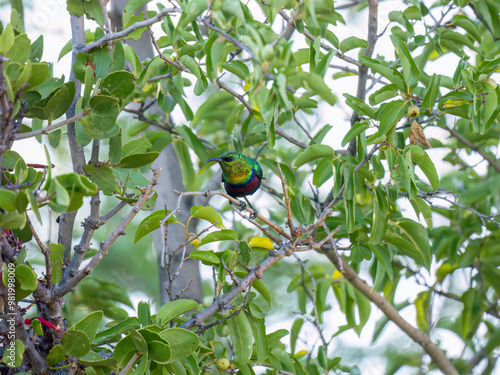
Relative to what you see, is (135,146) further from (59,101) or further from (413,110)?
(413,110)

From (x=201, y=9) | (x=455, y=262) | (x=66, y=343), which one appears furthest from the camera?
(x=455, y=262)

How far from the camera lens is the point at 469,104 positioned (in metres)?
2.40

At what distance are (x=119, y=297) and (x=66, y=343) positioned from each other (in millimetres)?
1340

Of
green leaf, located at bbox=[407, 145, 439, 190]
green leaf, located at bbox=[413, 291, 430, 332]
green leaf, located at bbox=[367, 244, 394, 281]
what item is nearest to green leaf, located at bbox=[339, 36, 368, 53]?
green leaf, located at bbox=[407, 145, 439, 190]

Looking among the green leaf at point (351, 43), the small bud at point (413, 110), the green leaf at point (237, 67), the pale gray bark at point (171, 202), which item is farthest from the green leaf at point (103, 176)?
the pale gray bark at point (171, 202)

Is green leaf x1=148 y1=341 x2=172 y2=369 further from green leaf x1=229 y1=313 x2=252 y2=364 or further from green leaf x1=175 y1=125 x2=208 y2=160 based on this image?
green leaf x1=175 y1=125 x2=208 y2=160

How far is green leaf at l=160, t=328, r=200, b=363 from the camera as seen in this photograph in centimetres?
182

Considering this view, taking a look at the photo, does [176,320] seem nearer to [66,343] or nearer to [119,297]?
[66,343]

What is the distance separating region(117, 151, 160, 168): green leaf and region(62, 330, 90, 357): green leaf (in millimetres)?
587

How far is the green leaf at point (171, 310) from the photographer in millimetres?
1999

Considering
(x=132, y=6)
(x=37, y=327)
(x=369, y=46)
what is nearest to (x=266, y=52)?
(x=132, y=6)

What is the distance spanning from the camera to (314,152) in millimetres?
2510

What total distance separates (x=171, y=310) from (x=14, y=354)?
1.79 ft

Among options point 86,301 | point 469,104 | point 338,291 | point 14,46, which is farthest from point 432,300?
point 14,46
